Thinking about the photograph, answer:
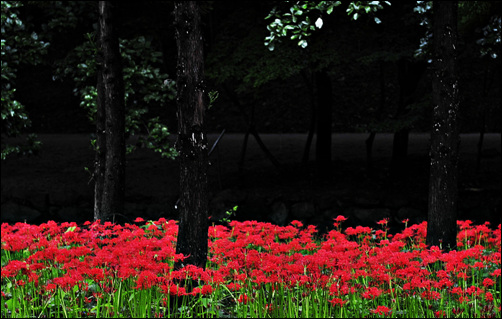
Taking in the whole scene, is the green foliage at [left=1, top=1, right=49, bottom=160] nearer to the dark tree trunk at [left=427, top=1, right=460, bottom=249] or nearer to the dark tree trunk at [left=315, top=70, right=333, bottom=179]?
the dark tree trunk at [left=315, top=70, right=333, bottom=179]

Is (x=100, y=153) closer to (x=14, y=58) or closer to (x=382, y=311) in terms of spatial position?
(x=14, y=58)

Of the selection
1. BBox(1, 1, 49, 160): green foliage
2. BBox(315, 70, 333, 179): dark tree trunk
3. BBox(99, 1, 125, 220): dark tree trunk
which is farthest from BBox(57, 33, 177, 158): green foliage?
BBox(315, 70, 333, 179): dark tree trunk

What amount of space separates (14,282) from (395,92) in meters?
26.4

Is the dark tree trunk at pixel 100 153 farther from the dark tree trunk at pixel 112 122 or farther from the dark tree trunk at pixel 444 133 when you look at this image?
the dark tree trunk at pixel 444 133

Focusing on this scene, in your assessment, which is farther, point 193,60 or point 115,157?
point 115,157

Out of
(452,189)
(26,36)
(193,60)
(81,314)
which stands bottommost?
(81,314)

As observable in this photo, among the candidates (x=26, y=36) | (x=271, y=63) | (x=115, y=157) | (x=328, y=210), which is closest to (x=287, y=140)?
(x=328, y=210)

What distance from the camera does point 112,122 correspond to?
8.33 metres

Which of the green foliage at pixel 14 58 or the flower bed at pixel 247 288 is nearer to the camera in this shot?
the flower bed at pixel 247 288

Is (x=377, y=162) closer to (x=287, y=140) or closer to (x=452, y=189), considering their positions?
(x=287, y=140)

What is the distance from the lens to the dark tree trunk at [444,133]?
24.0 ft

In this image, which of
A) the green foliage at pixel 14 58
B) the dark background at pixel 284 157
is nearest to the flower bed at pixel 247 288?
the dark background at pixel 284 157

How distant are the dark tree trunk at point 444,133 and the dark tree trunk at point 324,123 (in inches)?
302

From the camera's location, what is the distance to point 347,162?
56.3 ft
